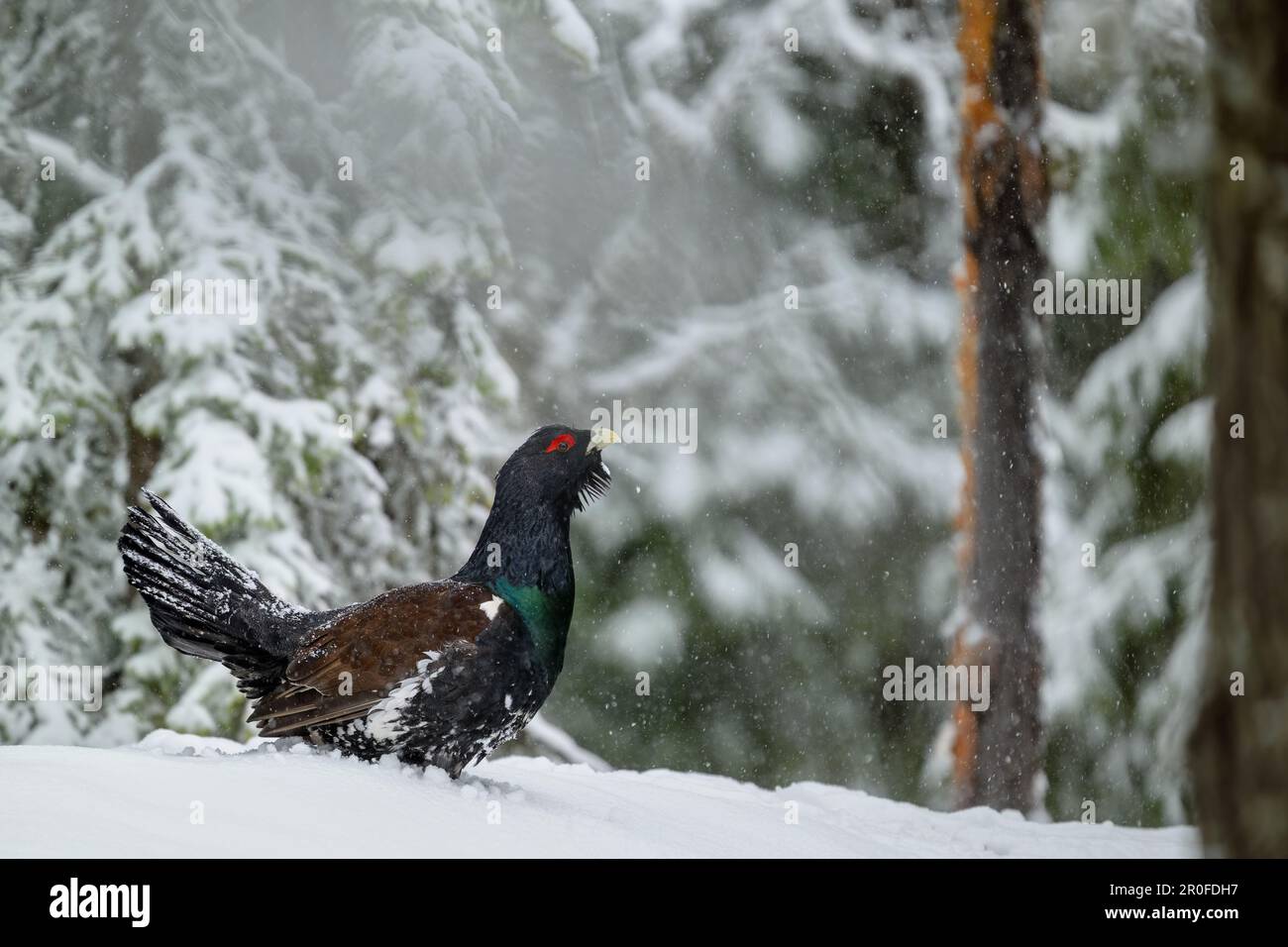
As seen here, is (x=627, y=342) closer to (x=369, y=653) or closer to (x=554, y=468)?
(x=554, y=468)

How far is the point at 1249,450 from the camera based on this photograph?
1642 millimetres

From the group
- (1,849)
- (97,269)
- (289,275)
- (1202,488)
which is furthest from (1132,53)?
(1,849)

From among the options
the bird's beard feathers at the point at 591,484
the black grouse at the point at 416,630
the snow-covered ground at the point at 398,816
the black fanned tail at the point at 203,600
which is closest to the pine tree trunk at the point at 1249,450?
the snow-covered ground at the point at 398,816

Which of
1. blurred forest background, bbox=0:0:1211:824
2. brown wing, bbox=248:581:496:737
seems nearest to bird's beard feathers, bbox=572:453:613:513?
brown wing, bbox=248:581:496:737

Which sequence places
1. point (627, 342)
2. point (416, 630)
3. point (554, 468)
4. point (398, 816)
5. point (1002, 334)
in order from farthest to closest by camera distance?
point (627, 342)
point (1002, 334)
point (554, 468)
point (416, 630)
point (398, 816)

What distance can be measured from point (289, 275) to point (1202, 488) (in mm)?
5859

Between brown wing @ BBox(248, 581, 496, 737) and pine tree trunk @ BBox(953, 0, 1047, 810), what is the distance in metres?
5.03

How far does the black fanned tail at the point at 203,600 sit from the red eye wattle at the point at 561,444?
98cm

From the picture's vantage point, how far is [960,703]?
7660mm

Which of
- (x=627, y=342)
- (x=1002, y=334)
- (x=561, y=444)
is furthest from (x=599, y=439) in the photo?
(x=627, y=342)

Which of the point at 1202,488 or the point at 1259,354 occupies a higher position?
the point at 1202,488

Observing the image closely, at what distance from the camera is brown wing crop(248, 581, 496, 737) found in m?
3.52

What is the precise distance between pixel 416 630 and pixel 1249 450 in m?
2.46

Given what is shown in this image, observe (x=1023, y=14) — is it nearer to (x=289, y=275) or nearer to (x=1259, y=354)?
(x=289, y=275)
